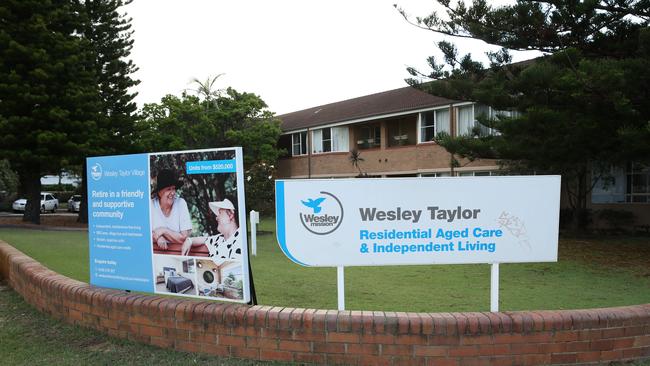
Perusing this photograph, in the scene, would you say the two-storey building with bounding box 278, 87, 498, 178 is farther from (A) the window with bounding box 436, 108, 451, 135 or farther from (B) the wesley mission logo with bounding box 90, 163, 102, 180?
(B) the wesley mission logo with bounding box 90, 163, 102, 180

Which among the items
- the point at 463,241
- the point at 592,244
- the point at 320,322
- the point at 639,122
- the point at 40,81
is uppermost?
the point at 40,81

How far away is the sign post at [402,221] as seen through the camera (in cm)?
420

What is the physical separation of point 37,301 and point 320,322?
3.65 meters

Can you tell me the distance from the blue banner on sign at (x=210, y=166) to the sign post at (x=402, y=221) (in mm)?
396

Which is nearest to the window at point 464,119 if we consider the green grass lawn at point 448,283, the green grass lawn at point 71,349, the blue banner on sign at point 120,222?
the green grass lawn at point 448,283

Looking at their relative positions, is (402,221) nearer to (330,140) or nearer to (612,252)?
(612,252)

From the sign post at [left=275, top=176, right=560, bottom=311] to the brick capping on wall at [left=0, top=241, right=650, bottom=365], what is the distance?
45cm

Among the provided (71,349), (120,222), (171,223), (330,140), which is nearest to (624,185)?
(330,140)

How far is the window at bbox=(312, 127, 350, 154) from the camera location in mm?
29453

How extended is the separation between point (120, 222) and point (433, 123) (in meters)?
20.0

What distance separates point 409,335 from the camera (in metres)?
3.84

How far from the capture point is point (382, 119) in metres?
26.6

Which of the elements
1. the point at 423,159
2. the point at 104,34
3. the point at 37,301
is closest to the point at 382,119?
the point at 423,159

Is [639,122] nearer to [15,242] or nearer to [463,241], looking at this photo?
[463,241]
